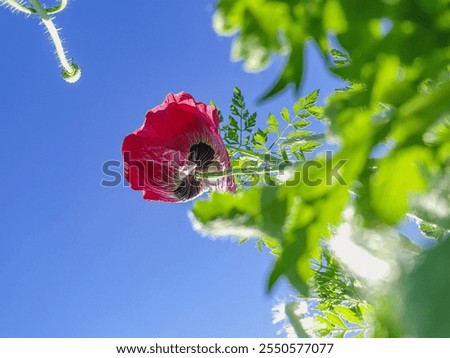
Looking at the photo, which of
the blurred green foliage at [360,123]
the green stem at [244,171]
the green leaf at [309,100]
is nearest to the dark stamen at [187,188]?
the green stem at [244,171]

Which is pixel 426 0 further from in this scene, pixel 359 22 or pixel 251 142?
pixel 251 142

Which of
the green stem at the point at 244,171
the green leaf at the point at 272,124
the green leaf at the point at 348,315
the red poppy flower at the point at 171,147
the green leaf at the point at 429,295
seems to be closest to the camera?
the green leaf at the point at 429,295

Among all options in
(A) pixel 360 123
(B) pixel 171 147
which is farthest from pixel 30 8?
(A) pixel 360 123

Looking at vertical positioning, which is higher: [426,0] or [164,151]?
[164,151]

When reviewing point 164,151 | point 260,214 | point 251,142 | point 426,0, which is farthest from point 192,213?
point 251,142

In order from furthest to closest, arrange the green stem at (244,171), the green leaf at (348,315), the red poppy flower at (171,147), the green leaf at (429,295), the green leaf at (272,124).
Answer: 1. the green leaf at (272,124)
2. the red poppy flower at (171,147)
3. the green leaf at (348,315)
4. the green stem at (244,171)
5. the green leaf at (429,295)

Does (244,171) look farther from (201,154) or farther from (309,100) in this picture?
(309,100)

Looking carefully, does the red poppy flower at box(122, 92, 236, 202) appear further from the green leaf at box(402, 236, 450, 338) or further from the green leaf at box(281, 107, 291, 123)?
the green leaf at box(402, 236, 450, 338)

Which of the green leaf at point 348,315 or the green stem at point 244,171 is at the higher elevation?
the green stem at point 244,171

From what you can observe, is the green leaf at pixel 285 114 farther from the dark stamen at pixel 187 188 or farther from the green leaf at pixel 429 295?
the green leaf at pixel 429 295
